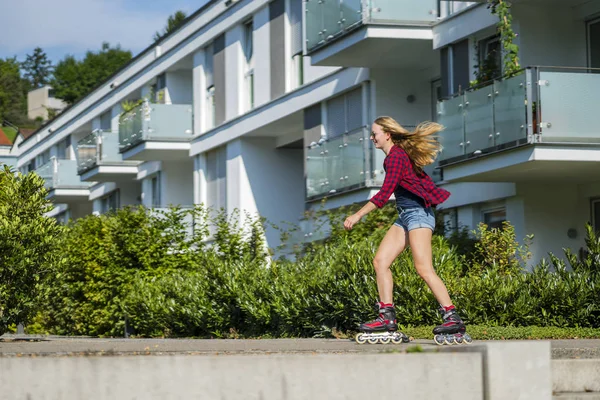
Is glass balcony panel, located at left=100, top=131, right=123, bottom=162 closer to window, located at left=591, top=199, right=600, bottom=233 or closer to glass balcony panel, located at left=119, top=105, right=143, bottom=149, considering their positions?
glass balcony panel, located at left=119, top=105, right=143, bottom=149

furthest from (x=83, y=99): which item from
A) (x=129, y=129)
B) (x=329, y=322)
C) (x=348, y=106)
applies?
(x=329, y=322)

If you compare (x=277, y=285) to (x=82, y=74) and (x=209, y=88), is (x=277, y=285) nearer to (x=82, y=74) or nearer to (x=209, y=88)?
(x=209, y=88)

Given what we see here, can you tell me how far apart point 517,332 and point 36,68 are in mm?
151654

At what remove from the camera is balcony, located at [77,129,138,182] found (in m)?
41.6

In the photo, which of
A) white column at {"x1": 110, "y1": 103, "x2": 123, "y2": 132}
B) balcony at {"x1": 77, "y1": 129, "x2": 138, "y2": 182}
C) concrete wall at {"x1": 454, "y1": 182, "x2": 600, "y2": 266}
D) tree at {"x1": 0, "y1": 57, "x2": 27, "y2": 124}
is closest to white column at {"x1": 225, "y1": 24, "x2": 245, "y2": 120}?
balcony at {"x1": 77, "y1": 129, "x2": 138, "y2": 182}

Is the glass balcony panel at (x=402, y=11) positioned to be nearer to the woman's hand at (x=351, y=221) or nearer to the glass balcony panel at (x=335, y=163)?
the glass balcony panel at (x=335, y=163)

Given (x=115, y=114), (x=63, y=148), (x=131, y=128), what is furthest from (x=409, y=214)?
(x=63, y=148)

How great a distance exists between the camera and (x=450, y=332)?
9.77m

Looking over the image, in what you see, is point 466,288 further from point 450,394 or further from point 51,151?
point 51,151

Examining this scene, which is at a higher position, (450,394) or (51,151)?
(51,151)

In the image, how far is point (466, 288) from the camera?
14.2 metres

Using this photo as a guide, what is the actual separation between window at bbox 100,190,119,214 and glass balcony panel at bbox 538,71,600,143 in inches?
1206

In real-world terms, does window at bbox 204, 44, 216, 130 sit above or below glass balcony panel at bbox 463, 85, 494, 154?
above

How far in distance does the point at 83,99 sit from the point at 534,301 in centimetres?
4047
